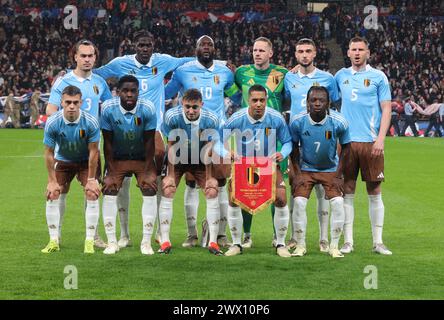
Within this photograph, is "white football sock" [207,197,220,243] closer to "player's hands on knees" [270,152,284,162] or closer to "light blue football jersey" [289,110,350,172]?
"player's hands on knees" [270,152,284,162]

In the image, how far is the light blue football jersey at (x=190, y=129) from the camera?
959 cm

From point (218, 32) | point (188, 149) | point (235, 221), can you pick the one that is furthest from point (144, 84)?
point (218, 32)

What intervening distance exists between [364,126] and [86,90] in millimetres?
3039

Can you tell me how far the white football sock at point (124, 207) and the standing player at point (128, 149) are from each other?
483 mm

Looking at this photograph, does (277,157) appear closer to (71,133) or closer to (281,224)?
(281,224)

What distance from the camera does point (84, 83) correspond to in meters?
9.88

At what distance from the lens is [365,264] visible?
28.8ft

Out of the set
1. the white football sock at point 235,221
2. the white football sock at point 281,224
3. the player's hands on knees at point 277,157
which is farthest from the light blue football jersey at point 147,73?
the white football sock at point 281,224

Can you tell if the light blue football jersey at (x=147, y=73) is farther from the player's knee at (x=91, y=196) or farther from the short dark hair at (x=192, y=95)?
the player's knee at (x=91, y=196)

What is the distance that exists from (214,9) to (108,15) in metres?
5.43

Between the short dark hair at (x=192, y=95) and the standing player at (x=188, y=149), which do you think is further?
the standing player at (x=188, y=149)

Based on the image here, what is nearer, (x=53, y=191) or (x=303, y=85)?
(x=53, y=191)

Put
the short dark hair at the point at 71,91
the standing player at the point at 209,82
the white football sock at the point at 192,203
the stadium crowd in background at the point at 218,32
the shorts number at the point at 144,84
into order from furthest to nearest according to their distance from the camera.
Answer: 1. the stadium crowd in background at the point at 218,32
2. the shorts number at the point at 144,84
3. the standing player at the point at 209,82
4. the white football sock at the point at 192,203
5. the short dark hair at the point at 71,91

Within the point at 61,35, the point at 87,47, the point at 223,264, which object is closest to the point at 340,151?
the point at 223,264
